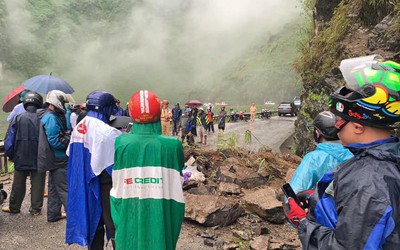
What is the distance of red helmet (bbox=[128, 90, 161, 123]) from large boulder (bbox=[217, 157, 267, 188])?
4.35m

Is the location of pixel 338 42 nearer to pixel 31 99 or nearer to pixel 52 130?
pixel 52 130

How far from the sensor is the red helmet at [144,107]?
2.78 meters

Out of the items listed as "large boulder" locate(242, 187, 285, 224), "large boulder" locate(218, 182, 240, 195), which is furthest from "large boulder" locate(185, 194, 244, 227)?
"large boulder" locate(218, 182, 240, 195)

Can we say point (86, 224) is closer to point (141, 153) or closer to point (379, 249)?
point (141, 153)

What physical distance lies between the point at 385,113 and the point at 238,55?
88913 mm

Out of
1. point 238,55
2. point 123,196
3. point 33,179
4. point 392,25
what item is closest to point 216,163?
point 33,179

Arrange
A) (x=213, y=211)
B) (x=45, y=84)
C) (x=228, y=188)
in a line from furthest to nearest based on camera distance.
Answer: (x=45, y=84) < (x=228, y=188) < (x=213, y=211)

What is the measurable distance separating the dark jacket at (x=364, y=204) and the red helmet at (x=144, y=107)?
168 cm

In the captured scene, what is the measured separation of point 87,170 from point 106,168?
0.83 feet

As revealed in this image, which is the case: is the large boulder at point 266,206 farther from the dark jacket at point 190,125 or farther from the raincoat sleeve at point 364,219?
the dark jacket at point 190,125

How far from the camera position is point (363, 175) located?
139cm

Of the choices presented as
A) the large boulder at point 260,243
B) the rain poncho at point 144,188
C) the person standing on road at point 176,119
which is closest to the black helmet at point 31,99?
the rain poncho at point 144,188

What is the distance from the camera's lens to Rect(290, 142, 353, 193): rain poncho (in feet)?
8.70

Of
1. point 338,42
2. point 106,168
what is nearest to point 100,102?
point 106,168
